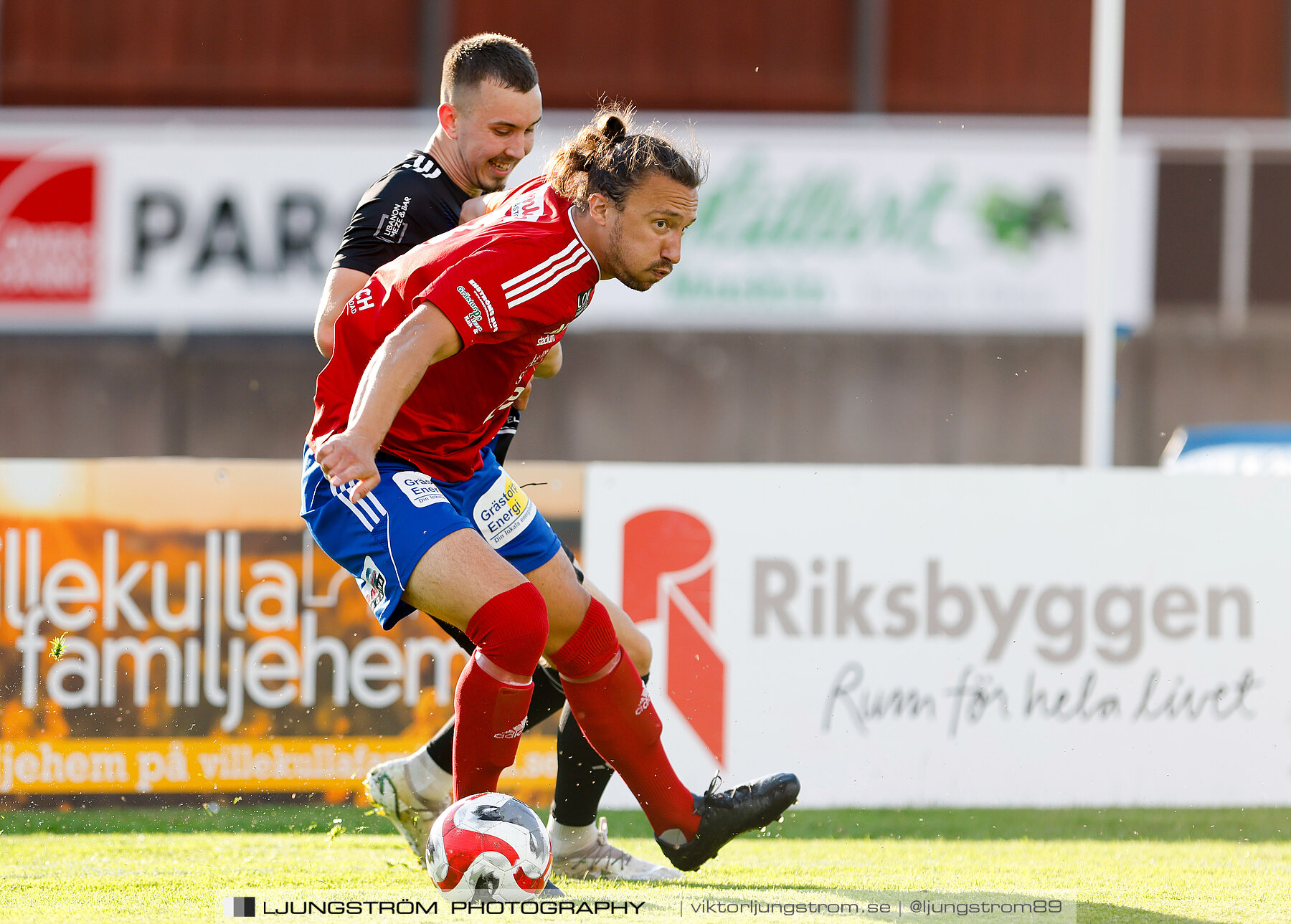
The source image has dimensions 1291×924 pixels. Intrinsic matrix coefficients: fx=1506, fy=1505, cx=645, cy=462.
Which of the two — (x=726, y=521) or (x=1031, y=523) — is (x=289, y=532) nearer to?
(x=726, y=521)

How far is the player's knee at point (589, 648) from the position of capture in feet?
12.1

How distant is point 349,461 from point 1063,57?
12.4 meters

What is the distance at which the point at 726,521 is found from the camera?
5.72 metres

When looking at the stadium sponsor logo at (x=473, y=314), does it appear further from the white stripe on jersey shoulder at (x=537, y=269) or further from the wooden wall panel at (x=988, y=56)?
the wooden wall panel at (x=988, y=56)

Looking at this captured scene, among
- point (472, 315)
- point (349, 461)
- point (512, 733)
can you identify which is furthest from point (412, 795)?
point (472, 315)

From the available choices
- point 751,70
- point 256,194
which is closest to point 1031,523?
point 256,194

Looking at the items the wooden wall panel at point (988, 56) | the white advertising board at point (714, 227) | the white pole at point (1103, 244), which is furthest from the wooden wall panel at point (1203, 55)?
the white pole at point (1103, 244)

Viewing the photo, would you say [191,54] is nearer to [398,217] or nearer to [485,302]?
[398,217]

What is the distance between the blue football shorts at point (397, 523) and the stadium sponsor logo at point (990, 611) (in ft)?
6.85

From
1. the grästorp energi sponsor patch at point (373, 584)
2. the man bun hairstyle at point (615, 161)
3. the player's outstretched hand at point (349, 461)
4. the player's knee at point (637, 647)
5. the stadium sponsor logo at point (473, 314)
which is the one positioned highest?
the man bun hairstyle at point (615, 161)

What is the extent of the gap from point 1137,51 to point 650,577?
1062 cm

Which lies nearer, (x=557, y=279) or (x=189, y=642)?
(x=557, y=279)

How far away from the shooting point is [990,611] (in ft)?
18.7

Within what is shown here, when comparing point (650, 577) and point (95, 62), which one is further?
point (95, 62)
